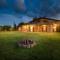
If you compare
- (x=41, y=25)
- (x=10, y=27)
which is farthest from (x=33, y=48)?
(x=10, y=27)

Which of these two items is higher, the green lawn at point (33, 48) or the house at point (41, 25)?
the house at point (41, 25)

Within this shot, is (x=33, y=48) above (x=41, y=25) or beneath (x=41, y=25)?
beneath

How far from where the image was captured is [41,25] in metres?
2.22

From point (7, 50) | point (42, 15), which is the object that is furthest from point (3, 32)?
point (42, 15)

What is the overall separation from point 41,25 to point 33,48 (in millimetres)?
415

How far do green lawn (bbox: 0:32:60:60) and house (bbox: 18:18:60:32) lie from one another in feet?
0.23

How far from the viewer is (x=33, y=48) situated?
2.10 metres

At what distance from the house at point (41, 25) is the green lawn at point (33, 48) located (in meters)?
0.07

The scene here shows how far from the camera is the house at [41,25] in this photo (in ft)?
7.15

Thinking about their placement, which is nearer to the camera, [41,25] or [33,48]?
[33,48]

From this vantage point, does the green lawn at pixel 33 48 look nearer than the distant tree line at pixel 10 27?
Yes

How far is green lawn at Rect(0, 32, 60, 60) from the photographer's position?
6.70 feet

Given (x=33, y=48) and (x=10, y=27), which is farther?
(x=10, y=27)

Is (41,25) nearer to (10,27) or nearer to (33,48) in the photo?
(33,48)
